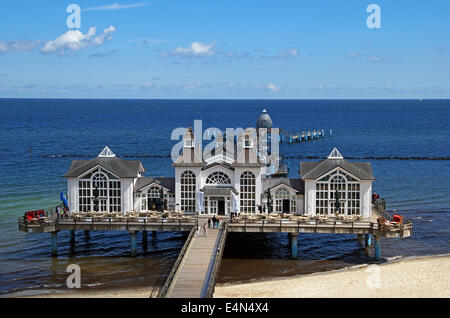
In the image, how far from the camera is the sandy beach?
36250 millimetres

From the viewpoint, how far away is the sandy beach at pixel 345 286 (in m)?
36.2

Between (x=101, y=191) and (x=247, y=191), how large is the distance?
11.9 meters

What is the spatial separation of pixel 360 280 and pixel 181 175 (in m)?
16.6

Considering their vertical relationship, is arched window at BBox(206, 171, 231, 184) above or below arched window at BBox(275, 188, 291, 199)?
above

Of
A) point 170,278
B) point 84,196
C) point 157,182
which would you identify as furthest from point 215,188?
point 170,278

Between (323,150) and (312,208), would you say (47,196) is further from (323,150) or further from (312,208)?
(323,150)

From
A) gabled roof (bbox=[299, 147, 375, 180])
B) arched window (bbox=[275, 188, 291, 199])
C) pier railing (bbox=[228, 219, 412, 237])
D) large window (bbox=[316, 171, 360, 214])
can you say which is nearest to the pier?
pier railing (bbox=[228, 219, 412, 237])

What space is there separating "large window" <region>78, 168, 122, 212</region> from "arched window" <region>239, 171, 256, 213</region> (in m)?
9.99

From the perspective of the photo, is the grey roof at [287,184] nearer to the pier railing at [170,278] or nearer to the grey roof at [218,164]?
the grey roof at [218,164]

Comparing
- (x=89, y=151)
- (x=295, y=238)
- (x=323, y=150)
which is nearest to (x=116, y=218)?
(x=295, y=238)

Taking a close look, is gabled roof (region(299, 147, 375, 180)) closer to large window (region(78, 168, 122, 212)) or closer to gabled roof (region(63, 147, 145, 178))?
gabled roof (region(63, 147, 145, 178))

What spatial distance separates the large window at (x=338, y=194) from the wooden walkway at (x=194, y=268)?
30.5ft

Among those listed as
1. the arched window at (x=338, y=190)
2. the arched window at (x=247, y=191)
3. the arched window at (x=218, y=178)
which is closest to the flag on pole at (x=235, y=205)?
the arched window at (x=247, y=191)

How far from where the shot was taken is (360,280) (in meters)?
38.8
